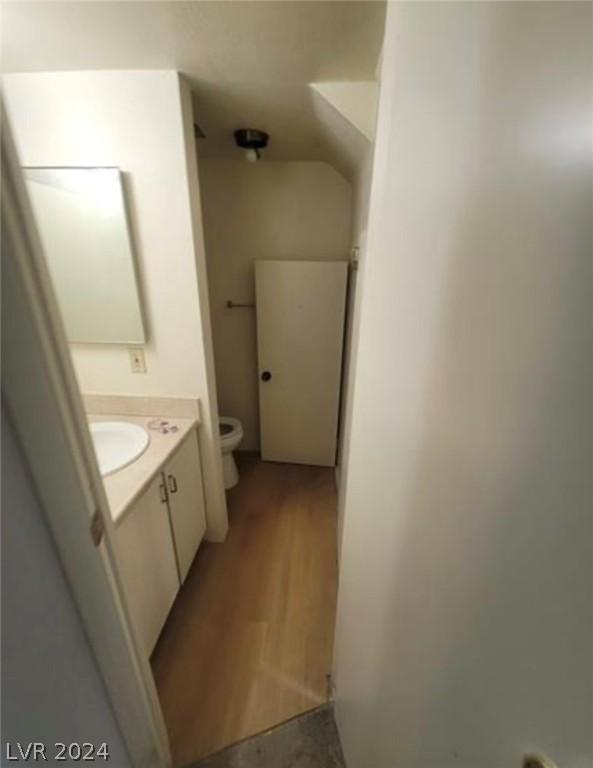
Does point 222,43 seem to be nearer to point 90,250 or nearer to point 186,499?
point 90,250

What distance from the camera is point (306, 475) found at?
2.58 m

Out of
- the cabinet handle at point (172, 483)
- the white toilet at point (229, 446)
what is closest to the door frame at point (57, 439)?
the cabinet handle at point (172, 483)

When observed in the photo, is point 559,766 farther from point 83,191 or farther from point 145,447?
point 83,191

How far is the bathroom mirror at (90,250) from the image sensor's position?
51.5 inches

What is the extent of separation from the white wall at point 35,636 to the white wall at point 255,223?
2.15 meters

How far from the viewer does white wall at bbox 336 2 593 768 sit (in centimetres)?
28

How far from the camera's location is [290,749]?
1.07 m

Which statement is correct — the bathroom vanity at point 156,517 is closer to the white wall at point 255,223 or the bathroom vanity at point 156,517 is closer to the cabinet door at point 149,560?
the cabinet door at point 149,560

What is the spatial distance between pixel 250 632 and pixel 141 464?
0.91 m

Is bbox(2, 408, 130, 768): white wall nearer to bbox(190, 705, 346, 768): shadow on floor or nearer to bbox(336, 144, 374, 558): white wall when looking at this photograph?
bbox(190, 705, 346, 768): shadow on floor

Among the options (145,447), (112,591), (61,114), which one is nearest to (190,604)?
(145,447)

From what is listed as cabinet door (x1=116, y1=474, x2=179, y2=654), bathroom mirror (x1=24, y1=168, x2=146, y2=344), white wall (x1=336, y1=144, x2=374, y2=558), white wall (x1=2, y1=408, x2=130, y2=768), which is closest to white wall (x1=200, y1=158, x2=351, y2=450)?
white wall (x1=336, y1=144, x2=374, y2=558)

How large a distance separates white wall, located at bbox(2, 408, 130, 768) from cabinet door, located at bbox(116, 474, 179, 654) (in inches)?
13.9

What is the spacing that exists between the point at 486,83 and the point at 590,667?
0.60m
